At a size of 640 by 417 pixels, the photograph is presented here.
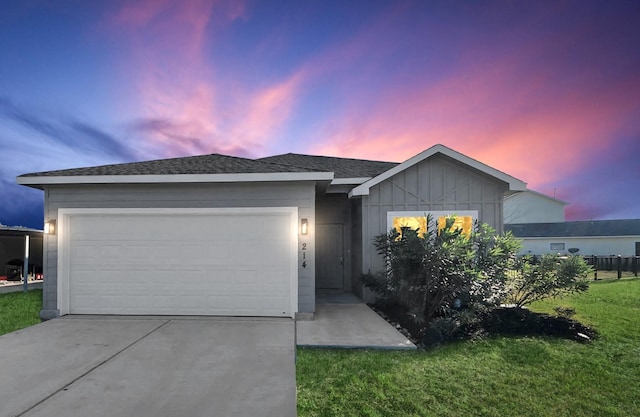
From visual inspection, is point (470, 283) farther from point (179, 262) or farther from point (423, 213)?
point (179, 262)

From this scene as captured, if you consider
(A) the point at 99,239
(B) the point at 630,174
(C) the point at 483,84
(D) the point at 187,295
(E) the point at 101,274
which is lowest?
→ (D) the point at 187,295

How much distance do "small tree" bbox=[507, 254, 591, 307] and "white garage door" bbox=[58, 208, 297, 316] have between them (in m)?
4.55

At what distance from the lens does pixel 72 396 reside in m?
3.27

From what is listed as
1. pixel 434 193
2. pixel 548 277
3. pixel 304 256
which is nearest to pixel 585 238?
pixel 434 193

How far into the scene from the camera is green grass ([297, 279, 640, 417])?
3.11 meters

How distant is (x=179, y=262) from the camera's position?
644 centimetres

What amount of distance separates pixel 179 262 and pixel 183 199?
1306mm

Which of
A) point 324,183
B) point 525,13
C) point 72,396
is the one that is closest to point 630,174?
point 525,13

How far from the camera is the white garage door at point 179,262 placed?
6.39 m

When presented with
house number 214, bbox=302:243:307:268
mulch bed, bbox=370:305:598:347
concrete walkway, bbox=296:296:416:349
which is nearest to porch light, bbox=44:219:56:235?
house number 214, bbox=302:243:307:268

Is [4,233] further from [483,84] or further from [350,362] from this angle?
[483,84]

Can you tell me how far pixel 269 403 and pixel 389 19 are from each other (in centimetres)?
914

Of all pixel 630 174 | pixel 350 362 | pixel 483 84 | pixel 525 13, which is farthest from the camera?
pixel 630 174

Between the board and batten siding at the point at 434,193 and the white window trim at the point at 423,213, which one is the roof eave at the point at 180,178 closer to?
the board and batten siding at the point at 434,193
